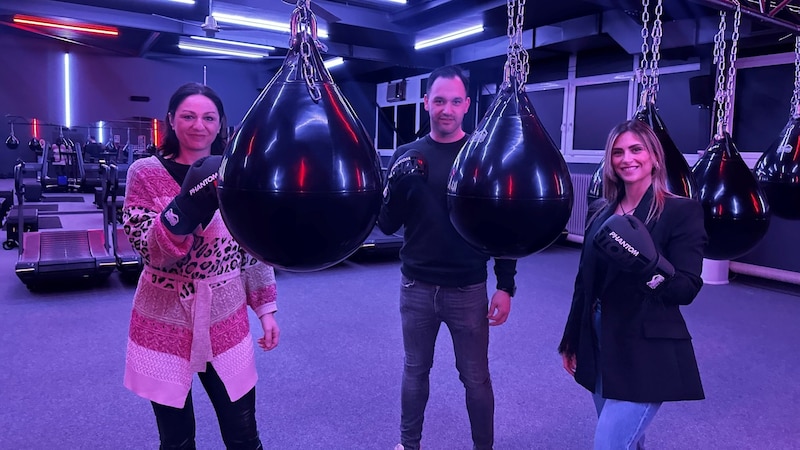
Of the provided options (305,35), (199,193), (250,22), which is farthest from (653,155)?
(250,22)

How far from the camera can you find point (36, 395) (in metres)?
2.89

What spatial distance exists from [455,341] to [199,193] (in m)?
1.21

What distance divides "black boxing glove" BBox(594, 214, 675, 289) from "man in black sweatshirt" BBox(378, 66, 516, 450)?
599 mm

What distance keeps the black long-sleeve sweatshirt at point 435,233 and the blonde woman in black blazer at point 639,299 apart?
1.39 feet

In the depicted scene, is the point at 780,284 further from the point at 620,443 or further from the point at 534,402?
the point at 620,443

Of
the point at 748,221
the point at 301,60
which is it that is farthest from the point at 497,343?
the point at 301,60

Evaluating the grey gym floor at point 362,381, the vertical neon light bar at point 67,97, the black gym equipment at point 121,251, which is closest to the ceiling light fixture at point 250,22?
the black gym equipment at point 121,251

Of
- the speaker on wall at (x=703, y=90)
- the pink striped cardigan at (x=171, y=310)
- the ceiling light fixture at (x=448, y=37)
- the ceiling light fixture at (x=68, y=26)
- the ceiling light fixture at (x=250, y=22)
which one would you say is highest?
the ceiling light fixture at (x=68, y=26)

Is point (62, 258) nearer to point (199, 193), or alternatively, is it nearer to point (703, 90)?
point (199, 193)

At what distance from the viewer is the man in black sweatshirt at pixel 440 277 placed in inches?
77.3

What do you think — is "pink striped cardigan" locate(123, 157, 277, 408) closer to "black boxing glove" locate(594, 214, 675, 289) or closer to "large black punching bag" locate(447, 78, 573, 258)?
"large black punching bag" locate(447, 78, 573, 258)

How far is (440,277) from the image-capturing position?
197 cm

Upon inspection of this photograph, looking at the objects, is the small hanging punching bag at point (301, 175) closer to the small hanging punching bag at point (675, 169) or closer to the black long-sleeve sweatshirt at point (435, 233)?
the black long-sleeve sweatshirt at point (435, 233)

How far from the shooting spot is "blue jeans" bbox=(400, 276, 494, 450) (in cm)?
199
